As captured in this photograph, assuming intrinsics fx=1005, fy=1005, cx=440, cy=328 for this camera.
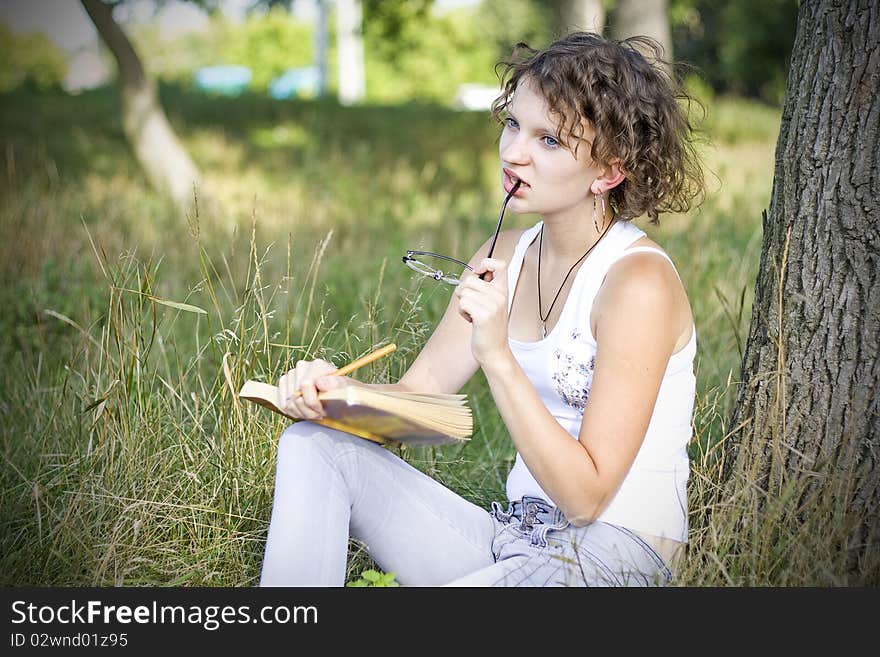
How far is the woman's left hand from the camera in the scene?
203 centimetres

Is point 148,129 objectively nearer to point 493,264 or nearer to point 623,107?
point 623,107

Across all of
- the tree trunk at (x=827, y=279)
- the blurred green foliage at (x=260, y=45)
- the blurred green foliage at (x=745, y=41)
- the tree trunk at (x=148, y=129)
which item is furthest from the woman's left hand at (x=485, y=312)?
the blurred green foliage at (x=260, y=45)

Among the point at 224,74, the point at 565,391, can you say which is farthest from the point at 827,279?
the point at 224,74

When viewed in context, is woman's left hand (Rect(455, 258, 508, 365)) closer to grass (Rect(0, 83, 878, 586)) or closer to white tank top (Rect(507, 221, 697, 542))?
white tank top (Rect(507, 221, 697, 542))

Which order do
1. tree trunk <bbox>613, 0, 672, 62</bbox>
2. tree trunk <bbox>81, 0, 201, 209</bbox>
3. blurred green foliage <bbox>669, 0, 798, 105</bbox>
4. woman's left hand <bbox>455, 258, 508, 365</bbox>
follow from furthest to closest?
1. blurred green foliage <bbox>669, 0, 798, 105</bbox>
2. tree trunk <bbox>613, 0, 672, 62</bbox>
3. tree trunk <bbox>81, 0, 201, 209</bbox>
4. woman's left hand <bbox>455, 258, 508, 365</bbox>

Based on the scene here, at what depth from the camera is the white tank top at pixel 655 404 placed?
2.29m

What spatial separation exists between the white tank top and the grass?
0.19 m

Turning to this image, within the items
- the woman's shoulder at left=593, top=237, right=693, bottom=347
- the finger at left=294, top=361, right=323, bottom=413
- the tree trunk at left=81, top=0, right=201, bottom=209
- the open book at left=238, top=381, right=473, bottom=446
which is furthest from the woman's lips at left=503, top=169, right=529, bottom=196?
the tree trunk at left=81, top=0, right=201, bottom=209

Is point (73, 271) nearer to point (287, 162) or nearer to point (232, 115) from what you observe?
point (287, 162)

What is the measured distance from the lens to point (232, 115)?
13508 mm

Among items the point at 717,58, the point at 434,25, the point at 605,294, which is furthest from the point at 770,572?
the point at 434,25

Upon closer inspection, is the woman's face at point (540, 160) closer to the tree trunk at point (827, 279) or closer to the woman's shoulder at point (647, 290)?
the woman's shoulder at point (647, 290)

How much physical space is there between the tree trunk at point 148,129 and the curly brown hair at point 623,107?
262 inches

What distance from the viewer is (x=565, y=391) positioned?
2.34 metres
